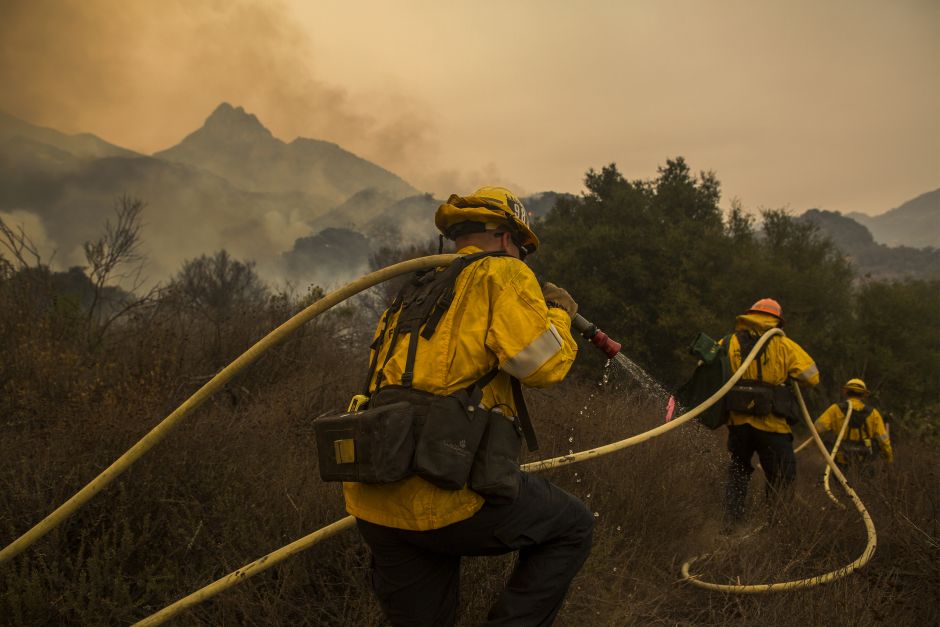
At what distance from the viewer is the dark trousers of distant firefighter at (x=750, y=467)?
203 inches

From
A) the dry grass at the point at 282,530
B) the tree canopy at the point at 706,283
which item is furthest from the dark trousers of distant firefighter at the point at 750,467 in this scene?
the tree canopy at the point at 706,283

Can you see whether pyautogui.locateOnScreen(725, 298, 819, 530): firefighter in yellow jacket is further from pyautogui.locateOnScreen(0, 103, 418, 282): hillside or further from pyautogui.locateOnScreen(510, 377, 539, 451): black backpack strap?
pyautogui.locateOnScreen(0, 103, 418, 282): hillside

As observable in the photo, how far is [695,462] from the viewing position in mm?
5543

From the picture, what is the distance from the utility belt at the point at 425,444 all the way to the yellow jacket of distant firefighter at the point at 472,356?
54 millimetres

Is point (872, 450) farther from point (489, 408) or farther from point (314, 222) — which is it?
point (314, 222)

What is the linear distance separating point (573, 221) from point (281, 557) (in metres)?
21.8

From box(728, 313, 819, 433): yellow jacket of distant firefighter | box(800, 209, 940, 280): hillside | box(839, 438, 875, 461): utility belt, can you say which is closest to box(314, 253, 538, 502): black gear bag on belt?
box(728, 313, 819, 433): yellow jacket of distant firefighter

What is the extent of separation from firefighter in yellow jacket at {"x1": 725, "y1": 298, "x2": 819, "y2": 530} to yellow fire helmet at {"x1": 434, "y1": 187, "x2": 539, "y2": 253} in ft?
12.7

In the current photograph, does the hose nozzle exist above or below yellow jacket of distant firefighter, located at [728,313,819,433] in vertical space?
above

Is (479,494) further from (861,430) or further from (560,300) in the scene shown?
(861,430)

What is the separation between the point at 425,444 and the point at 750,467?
481 cm

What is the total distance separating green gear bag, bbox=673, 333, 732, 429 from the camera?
213 inches

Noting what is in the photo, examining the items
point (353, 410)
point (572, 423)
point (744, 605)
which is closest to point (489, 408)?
point (353, 410)

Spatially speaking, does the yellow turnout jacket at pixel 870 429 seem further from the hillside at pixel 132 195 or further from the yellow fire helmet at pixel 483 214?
the hillside at pixel 132 195
